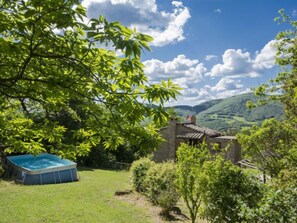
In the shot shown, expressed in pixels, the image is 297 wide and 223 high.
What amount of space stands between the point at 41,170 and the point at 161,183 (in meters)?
12.1

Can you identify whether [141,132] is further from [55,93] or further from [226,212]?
[226,212]

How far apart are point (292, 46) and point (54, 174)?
21.9 m

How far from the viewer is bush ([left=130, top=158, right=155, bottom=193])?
20.3m

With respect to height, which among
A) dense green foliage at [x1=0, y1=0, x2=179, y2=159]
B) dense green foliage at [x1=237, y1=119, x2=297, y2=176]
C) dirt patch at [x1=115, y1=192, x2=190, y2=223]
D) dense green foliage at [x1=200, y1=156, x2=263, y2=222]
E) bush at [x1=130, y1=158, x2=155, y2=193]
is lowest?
dirt patch at [x1=115, y1=192, x2=190, y2=223]

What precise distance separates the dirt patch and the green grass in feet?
1.62

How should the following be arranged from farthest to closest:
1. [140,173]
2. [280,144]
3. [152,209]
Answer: [140,173]
[152,209]
[280,144]

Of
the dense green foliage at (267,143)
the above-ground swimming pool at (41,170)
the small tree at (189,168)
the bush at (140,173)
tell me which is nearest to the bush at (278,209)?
the small tree at (189,168)

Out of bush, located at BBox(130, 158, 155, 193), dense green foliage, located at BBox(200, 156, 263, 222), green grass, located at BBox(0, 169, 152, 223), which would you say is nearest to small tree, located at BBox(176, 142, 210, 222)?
dense green foliage, located at BBox(200, 156, 263, 222)

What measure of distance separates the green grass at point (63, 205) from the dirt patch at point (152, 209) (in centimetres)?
49

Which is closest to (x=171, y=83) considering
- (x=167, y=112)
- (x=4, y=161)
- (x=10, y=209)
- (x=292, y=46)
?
(x=167, y=112)

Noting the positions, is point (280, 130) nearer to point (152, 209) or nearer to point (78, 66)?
point (152, 209)

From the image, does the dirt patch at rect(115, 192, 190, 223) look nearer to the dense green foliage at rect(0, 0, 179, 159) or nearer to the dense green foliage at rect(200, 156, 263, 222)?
the dense green foliage at rect(200, 156, 263, 222)

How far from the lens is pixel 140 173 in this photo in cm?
2075

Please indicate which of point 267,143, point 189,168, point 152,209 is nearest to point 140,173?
point 152,209
